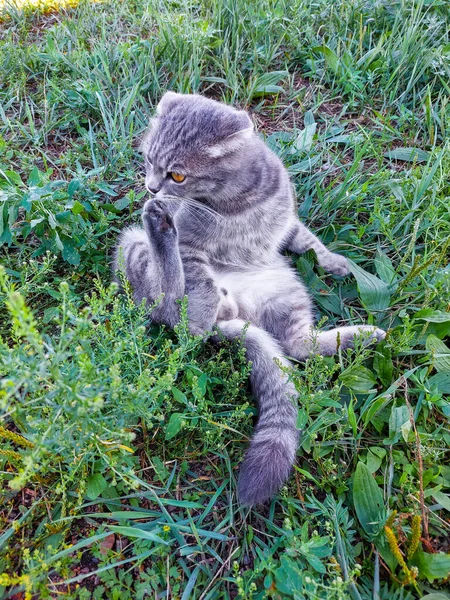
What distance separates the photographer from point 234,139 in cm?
197

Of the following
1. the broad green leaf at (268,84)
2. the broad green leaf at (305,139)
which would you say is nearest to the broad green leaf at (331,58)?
the broad green leaf at (268,84)

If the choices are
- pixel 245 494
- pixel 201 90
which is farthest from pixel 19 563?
pixel 201 90

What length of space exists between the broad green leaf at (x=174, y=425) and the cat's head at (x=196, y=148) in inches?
37.8

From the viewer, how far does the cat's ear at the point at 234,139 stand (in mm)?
1953

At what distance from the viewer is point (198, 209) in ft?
7.24

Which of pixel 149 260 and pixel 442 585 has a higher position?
pixel 149 260

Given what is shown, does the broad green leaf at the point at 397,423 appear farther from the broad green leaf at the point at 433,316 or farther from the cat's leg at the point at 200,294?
the cat's leg at the point at 200,294

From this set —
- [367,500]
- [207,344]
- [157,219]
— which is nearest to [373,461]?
[367,500]

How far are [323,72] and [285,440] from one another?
2346mm

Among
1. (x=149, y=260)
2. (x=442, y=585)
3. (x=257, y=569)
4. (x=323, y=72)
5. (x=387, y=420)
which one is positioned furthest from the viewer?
(x=323, y=72)

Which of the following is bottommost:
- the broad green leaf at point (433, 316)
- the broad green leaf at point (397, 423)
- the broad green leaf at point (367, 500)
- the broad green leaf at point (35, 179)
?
the broad green leaf at point (367, 500)

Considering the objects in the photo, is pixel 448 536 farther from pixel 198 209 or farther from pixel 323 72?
pixel 323 72

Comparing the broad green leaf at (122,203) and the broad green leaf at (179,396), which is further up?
the broad green leaf at (122,203)

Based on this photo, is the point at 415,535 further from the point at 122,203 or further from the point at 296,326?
the point at 122,203
